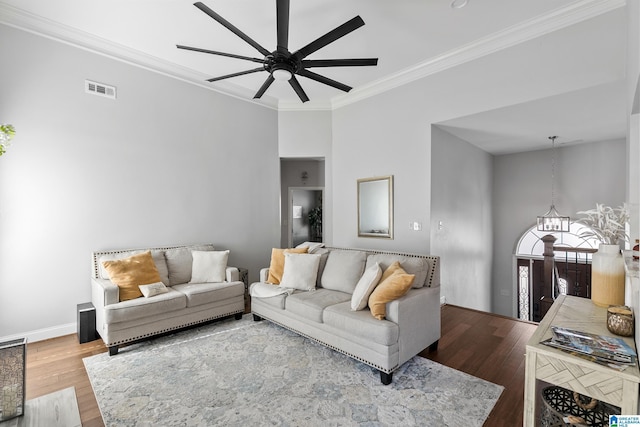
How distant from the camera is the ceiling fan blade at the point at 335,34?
6.72 feet

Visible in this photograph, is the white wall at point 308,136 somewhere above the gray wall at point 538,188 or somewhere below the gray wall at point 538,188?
above

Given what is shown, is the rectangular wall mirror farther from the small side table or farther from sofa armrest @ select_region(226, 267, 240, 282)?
the small side table

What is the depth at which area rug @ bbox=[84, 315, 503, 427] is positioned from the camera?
1.96 metres

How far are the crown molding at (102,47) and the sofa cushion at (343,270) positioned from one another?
315 cm

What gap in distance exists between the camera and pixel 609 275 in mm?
1785

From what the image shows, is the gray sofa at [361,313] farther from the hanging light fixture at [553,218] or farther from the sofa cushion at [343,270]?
the hanging light fixture at [553,218]

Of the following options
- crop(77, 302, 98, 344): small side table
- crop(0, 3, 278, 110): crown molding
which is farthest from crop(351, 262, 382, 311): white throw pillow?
crop(0, 3, 278, 110): crown molding

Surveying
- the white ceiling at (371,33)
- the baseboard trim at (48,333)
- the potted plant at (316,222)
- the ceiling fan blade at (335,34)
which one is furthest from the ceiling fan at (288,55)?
the potted plant at (316,222)

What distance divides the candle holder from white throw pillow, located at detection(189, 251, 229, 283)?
6.38 feet

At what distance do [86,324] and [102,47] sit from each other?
313 centimetres

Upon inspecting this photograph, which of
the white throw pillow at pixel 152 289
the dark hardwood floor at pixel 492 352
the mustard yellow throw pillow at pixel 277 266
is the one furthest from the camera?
the mustard yellow throw pillow at pixel 277 266

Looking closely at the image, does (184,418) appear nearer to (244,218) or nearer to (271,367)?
(271,367)

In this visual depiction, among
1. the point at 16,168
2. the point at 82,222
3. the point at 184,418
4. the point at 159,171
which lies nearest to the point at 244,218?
the point at 159,171

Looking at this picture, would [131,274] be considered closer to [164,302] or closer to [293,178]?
[164,302]
